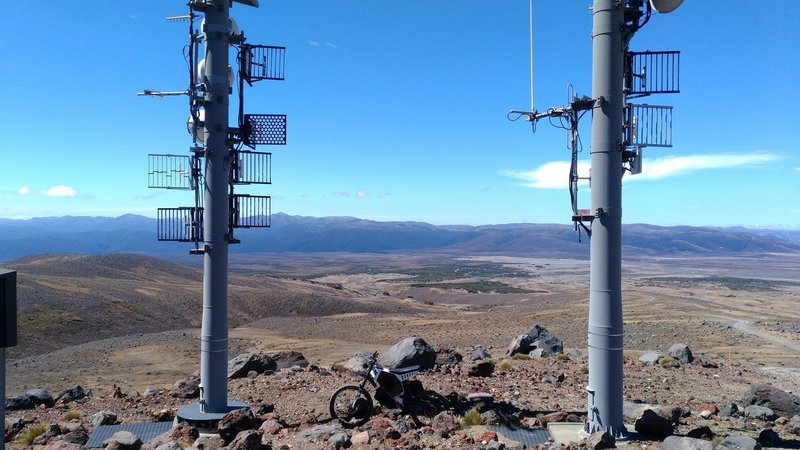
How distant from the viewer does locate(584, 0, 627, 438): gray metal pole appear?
805 cm

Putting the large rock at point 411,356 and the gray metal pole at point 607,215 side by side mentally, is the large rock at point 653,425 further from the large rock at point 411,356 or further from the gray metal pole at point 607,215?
the large rock at point 411,356

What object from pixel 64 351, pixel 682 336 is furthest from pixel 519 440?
pixel 64 351

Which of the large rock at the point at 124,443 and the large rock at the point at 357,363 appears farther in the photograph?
the large rock at the point at 357,363

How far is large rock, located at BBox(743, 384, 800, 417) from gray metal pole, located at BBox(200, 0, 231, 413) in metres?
9.43

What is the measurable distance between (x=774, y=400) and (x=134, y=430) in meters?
11.0

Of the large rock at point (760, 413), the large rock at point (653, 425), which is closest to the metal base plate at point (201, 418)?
the large rock at point (653, 425)

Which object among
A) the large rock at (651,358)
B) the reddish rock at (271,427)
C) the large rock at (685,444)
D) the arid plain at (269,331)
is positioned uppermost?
the large rock at (685,444)

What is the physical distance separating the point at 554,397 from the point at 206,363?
6523mm

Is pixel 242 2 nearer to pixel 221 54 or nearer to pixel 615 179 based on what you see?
pixel 221 54

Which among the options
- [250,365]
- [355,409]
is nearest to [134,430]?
[355,409]

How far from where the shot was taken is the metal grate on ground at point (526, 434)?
8.16m

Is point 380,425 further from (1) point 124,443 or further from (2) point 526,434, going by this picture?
(1) point 124,443

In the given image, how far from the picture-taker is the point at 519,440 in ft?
26.9

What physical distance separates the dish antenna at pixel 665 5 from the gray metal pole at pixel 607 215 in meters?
0.42
